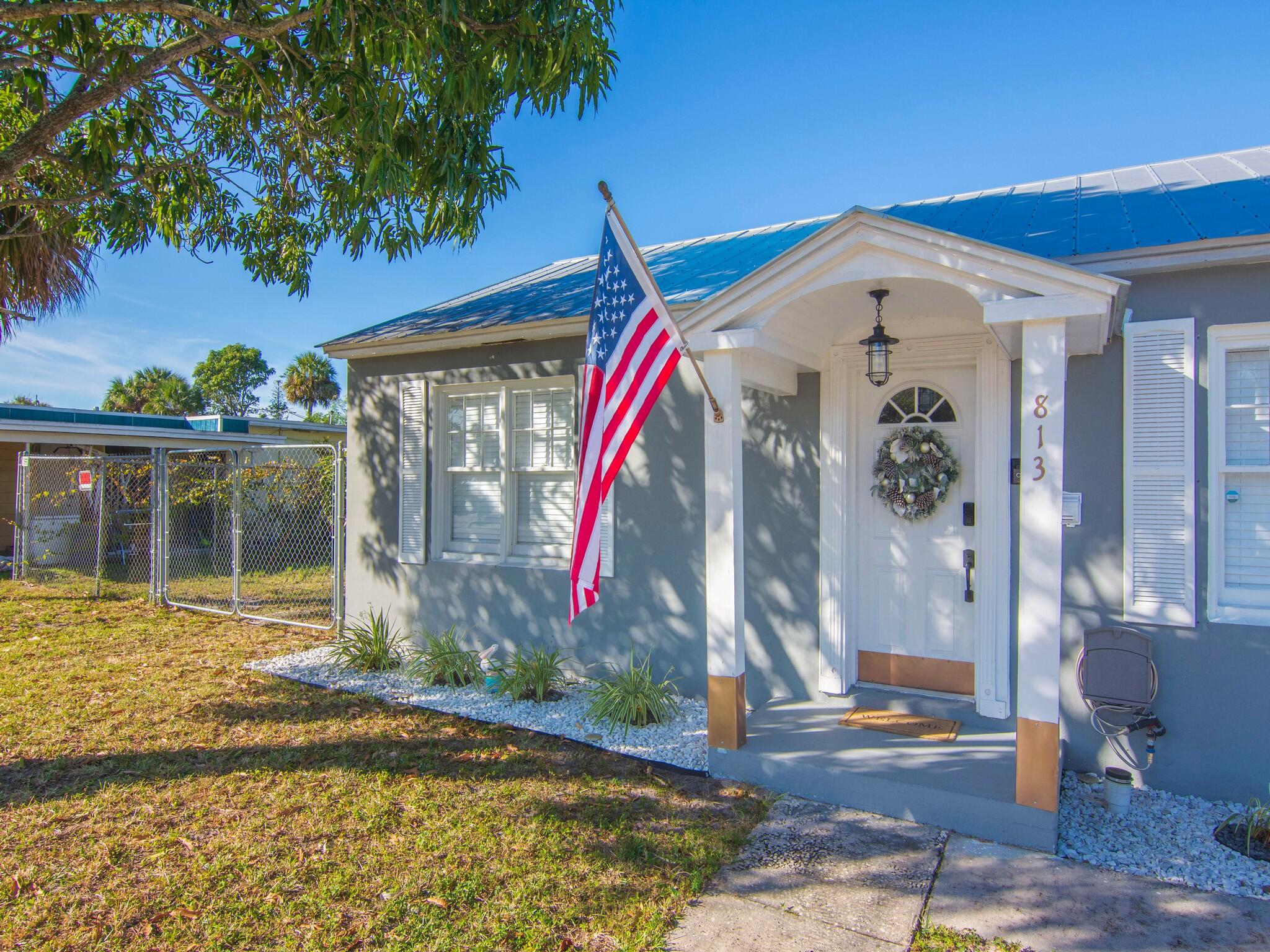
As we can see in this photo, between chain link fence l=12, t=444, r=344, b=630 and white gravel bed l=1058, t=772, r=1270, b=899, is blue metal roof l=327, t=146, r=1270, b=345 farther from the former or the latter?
white gravel bed l=1058, t=772, r=1270, b=899

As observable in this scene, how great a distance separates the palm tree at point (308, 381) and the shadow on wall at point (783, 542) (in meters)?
34.3

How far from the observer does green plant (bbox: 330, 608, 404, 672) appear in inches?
263

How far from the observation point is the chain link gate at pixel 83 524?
11383 mm

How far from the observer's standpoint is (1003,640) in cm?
459

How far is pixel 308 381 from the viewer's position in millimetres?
35281

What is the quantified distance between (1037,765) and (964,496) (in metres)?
1.89

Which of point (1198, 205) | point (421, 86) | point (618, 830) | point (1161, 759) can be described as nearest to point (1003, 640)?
point (1161, 759)

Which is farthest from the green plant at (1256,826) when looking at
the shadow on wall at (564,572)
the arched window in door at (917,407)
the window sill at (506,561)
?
the window sill at (506,561)

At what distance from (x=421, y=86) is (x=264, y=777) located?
4312mm

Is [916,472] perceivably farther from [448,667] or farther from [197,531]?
[197,531]

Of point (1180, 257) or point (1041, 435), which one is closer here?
point (1041, 435)

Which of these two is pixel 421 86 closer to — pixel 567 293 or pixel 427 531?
pixel 567 293

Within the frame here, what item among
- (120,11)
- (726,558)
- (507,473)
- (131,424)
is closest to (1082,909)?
(726,558)

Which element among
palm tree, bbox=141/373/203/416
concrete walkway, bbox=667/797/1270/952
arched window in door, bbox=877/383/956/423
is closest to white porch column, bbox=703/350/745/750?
concrete walkway, bbox=667/797/1270/952
